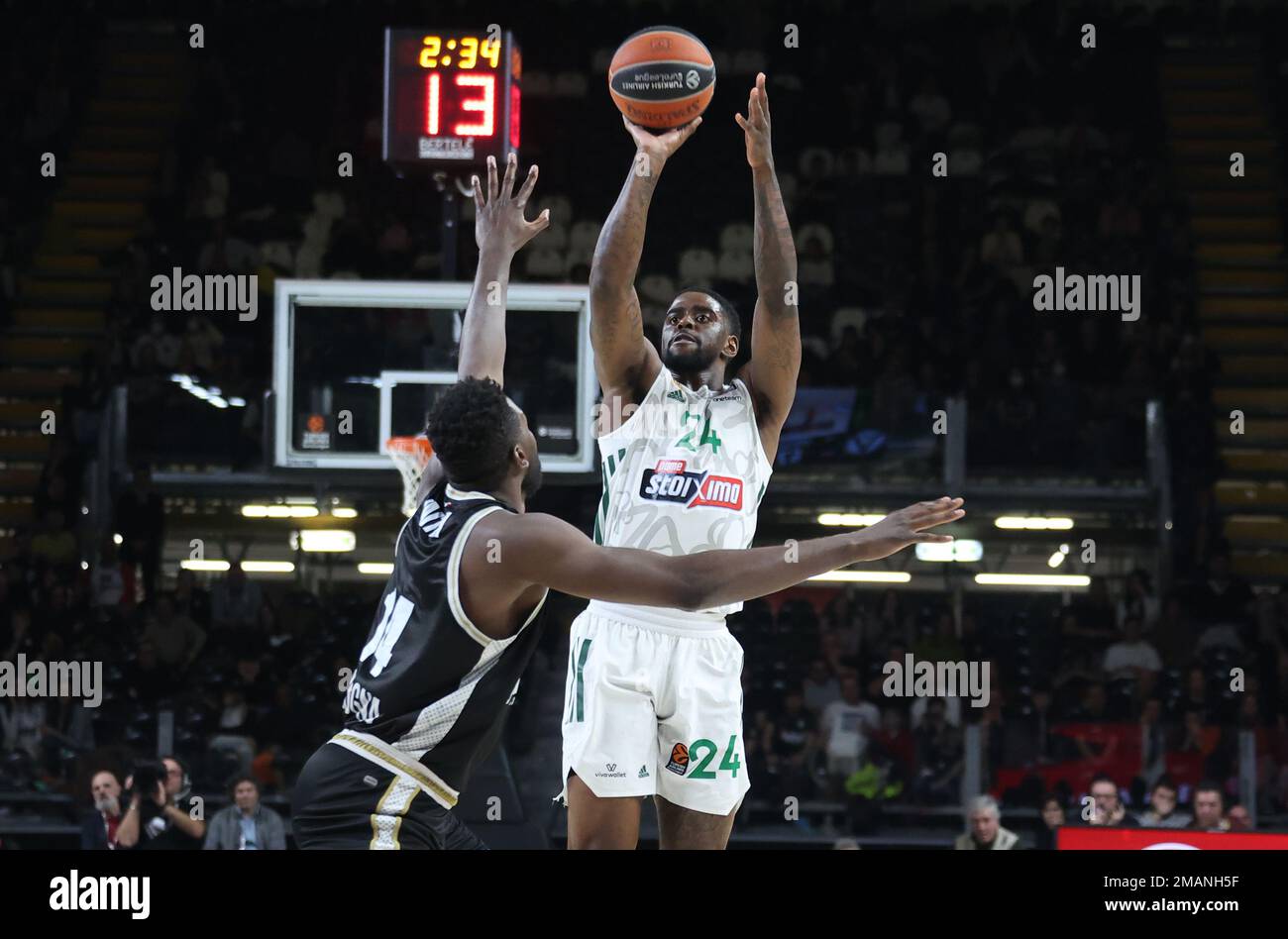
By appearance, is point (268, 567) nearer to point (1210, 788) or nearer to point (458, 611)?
point (1210, 788)

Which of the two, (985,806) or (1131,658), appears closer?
(985,806)

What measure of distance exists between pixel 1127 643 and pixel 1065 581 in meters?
1.18

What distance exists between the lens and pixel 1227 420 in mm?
14867

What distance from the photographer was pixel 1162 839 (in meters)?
7.66

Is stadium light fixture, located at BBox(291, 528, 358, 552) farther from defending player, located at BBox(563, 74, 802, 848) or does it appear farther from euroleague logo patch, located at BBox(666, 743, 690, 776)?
euroleague logo patch, located at BBox(666, 743, 690, 776)

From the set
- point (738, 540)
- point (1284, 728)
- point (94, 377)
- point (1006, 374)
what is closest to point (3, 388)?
point (94, 377)

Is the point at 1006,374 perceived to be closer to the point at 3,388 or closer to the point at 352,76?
the point at 352,76

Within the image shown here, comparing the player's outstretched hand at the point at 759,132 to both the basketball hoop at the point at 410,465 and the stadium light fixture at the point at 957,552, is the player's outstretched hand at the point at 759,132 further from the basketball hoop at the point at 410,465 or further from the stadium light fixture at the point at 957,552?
the stadium light fixture at the point at 957,552

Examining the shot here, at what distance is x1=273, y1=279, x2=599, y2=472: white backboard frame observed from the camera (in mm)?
8945

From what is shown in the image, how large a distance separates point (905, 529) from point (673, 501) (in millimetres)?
1417

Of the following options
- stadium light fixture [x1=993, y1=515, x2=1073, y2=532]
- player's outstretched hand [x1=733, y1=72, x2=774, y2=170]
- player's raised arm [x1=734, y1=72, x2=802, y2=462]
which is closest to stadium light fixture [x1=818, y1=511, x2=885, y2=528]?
stadium light fixture [x1=993, y1=515, x2=1073, y2=532]

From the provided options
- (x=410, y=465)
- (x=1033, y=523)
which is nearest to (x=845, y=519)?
(x=1033, y=523)

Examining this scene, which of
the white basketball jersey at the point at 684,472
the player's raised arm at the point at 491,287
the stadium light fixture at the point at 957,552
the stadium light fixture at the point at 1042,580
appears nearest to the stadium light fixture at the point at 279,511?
the stadium light fixture at the point at 957,552

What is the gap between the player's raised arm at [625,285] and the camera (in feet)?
16.4
